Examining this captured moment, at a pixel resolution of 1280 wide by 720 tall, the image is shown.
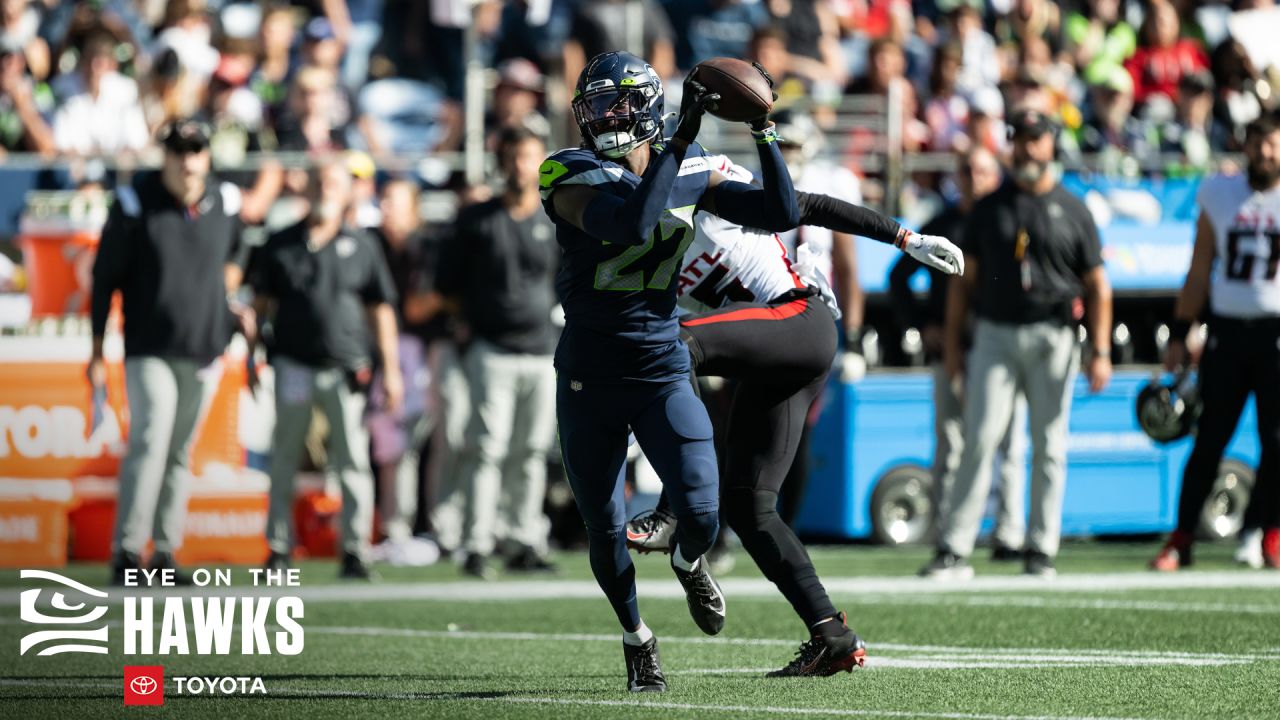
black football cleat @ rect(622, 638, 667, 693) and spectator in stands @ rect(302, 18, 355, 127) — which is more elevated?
spectator in stands @ rect(302, 18, 355, 127)

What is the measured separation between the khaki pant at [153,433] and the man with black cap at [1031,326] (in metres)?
4.00

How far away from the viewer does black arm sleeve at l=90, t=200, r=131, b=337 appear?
36.6 feet

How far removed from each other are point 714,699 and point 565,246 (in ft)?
Result: 4.70

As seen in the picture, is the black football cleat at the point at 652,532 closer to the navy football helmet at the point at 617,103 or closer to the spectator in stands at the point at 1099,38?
the navy football helmet at the point at 617,103

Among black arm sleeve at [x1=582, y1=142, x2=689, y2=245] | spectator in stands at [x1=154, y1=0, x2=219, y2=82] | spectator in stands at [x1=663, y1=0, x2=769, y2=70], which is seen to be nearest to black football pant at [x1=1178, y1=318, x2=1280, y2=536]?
black arm sleeve at [x1=582, y1=142, x2=689, y2=245]

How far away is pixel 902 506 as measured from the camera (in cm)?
1484

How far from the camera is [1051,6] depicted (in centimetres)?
1980

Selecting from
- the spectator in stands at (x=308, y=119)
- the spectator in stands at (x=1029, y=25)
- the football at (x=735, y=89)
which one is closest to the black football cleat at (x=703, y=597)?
the football at (x=735, y=89)

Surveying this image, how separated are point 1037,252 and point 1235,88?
819cm

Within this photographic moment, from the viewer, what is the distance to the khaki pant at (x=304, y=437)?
38.9 ft

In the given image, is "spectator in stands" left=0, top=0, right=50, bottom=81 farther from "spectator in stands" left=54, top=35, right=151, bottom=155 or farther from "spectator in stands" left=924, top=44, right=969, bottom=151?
"spectator in stands" left=924, top=44, right=969, bottom=151

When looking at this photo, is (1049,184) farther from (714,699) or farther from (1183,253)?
(714,699)

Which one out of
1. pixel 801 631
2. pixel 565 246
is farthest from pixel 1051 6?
pixel 565 246

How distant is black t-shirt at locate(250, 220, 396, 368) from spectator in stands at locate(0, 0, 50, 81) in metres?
5.20
